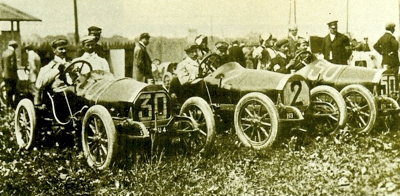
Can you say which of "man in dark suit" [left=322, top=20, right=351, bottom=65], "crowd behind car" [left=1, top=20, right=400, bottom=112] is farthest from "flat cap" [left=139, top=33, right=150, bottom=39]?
"man in dark suit" [left=322, top=20, right=351, bottom=65]

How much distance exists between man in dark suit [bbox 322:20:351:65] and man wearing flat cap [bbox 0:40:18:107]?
334 centimetres

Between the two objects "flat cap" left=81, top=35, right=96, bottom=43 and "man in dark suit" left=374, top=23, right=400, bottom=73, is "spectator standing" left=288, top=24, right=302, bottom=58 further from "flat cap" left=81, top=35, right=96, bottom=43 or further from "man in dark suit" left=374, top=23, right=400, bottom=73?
"flat cap" left=81, top=35, right=96, bottom=43

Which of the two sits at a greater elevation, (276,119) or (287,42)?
(287,42)

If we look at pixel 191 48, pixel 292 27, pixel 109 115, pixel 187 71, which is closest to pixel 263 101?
pixel 292 27

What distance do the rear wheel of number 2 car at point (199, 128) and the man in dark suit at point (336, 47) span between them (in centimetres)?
180

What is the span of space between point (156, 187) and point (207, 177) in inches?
16.8

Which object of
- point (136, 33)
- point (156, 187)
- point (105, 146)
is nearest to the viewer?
point (156, 187)

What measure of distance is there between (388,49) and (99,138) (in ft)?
10.1

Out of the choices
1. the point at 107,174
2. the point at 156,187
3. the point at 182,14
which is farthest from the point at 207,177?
the point at 182,14

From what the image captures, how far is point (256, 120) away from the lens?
4.46 metres

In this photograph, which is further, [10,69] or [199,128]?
[10,69]

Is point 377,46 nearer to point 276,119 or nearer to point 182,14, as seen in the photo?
point 276,119

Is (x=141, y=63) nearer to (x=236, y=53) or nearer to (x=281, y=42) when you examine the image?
(x=236, y=53)

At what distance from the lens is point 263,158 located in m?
4.16
